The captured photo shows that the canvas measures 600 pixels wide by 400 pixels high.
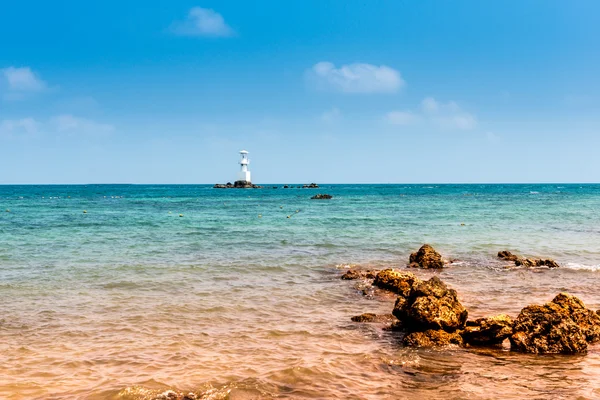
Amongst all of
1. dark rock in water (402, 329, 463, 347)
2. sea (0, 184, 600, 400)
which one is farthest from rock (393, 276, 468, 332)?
sea (0, 184, 600, 400)

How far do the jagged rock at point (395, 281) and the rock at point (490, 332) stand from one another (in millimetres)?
5155

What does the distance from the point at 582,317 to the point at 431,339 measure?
4038mm

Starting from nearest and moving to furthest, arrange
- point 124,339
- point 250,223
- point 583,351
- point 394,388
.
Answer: point 394,388 → point 583,351 → point 124,339 → point 250,223

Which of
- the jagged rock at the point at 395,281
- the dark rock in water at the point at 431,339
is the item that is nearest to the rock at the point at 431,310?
the dark rock in water at the point at 431,339

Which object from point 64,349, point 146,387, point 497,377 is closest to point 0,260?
point 64,349

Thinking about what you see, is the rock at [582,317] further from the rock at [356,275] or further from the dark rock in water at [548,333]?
the rock at [356,275]

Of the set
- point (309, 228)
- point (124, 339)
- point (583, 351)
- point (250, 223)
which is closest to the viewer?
point (583, 351)

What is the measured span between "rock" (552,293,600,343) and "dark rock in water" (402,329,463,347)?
3015 mm

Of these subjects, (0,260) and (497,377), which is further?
(0,260)

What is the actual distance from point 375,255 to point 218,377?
1776 centimetres

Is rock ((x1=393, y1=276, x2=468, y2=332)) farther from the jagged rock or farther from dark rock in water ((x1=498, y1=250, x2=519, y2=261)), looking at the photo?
dark rock in water ((x1=498, y1=250, x2=519, y2=261))

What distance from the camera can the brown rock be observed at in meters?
10.6

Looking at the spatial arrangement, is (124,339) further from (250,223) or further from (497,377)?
(250,223)

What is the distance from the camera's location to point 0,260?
23141mm
